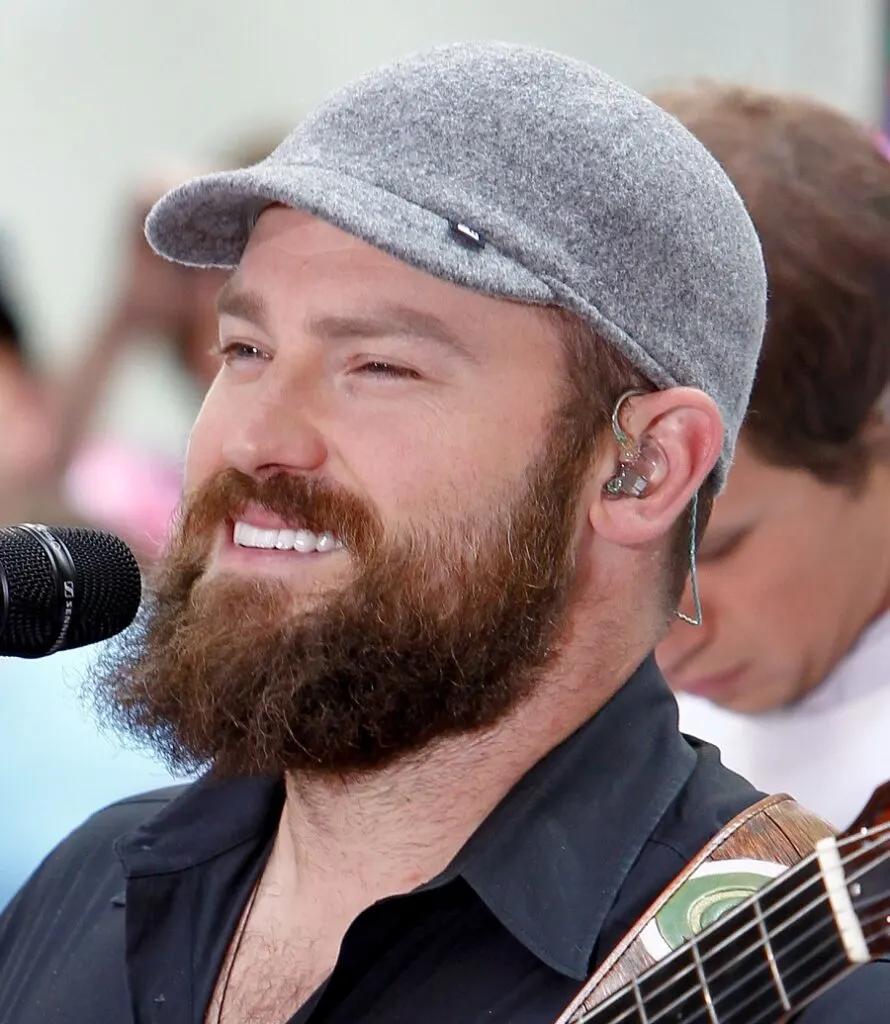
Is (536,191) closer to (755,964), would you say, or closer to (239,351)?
(239,351)

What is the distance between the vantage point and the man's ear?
4.80ft

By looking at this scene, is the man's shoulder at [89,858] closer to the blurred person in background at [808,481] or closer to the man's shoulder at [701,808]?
the man's shoulder at [701,808]

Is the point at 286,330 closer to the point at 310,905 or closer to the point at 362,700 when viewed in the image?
the point at 362,700

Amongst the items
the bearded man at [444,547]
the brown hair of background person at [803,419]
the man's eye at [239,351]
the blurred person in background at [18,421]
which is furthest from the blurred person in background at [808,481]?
the blurred person in background at [18,421]

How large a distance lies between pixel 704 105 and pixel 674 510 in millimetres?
768

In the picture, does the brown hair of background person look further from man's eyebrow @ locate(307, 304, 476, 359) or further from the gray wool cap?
man's eyebrow @ locate(307, 304, 476, 359)

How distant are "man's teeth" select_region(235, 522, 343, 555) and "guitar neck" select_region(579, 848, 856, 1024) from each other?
465 mm

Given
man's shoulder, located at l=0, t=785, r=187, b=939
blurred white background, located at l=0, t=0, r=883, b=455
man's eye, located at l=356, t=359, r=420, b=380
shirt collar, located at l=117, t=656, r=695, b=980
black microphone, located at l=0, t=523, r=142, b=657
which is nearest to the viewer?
black microphone, located at l=0, t=523, r=142, b=657

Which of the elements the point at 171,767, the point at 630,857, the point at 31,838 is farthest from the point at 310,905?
the point at 31,838

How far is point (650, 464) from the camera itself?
149 centimetres

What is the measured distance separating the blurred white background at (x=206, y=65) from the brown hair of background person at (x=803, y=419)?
192cm

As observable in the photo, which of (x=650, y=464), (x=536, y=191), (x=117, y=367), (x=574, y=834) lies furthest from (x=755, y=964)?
(x=117, y=367)

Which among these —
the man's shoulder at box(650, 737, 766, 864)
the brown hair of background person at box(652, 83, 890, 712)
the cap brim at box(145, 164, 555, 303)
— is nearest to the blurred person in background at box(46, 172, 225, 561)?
the brown hair of background person at box(652, 83, 890, 712)

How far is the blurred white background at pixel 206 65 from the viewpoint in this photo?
3955mm
